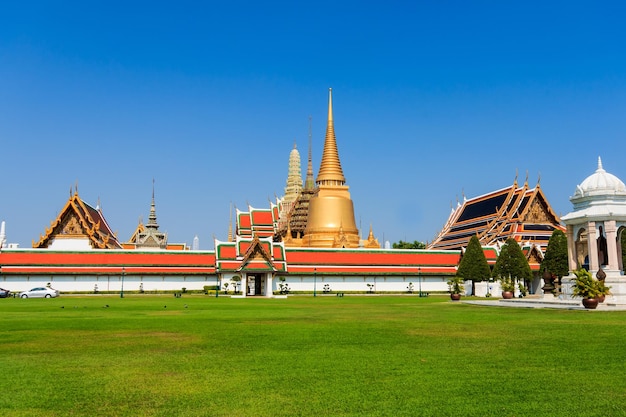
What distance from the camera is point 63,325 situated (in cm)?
1912

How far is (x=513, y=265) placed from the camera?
182ft

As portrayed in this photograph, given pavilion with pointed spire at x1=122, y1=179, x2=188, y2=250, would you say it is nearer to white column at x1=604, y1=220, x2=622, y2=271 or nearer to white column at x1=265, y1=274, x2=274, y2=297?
white column at x1=265, y1=274, x2=274, y2=297

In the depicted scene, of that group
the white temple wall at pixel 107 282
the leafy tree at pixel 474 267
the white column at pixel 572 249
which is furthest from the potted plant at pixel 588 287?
the white temple wall at pixel 107 282

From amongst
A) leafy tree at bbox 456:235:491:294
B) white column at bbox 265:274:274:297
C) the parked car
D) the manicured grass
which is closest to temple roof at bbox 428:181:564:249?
leafy tree at bbox 456:235:491:294

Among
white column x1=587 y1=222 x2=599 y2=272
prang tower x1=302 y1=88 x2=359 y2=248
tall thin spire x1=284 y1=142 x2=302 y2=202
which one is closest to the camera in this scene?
white column x1=587 y1=222 x2=599 y2=272

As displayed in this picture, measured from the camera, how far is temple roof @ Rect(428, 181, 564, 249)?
236 ft

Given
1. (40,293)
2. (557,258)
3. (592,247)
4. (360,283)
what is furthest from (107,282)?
(592,247)

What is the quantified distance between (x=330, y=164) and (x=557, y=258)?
3480 cm

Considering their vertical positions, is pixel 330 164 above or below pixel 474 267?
above

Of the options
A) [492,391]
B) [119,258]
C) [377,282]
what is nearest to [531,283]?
[377,282]

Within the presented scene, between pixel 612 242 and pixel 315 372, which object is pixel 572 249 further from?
pixel 315 372

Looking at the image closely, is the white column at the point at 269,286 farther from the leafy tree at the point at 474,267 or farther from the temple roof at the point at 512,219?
the temple roof at the point at 512,219

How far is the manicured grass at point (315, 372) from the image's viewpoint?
766 cm

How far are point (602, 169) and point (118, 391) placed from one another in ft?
111
